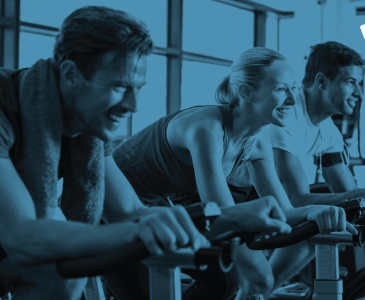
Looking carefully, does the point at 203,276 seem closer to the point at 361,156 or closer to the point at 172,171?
Result: the point at 172,171

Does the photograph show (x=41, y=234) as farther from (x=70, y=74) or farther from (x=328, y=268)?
(x=328, y=268)

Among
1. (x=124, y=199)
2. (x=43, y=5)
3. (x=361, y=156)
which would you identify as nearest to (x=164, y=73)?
(x=43, y=5)

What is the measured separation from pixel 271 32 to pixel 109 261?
17.5ft

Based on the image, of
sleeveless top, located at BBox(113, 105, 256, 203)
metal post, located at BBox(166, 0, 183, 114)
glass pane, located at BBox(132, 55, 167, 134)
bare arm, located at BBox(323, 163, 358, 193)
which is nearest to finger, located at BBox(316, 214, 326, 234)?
sleeveless top, located at BBox(113, 105, 256, 203)

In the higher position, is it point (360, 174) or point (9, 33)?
point (9, 33)

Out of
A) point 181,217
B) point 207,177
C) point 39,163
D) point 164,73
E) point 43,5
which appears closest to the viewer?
point 181,217

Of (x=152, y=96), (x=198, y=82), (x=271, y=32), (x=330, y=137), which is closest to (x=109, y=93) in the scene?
(x=330, y=137)

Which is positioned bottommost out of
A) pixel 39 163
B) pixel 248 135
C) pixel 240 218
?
pixel 240 218

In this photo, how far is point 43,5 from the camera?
3723mm

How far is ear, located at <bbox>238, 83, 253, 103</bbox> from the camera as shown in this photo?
5.82ft

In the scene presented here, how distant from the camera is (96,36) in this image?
38.1 inches

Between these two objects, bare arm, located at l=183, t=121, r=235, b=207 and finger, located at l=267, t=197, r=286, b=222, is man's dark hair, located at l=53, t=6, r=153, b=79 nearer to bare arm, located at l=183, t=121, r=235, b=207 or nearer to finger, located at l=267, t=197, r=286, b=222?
finger, located at l=267, t=197, r=286, b=222

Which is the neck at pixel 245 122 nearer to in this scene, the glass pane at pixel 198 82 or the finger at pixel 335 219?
the finger at pixel 335 219

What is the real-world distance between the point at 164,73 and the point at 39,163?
373cm
